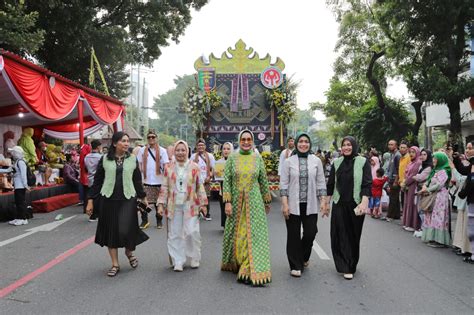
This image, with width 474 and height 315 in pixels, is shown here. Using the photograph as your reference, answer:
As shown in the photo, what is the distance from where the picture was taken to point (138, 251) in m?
6.70

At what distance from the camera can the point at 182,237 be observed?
5.67 m

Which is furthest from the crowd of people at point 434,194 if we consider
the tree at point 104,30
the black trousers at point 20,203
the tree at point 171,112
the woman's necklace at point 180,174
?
the tree at point 171,112

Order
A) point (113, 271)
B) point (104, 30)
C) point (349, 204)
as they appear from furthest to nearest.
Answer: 1. point (104, 30)
2. point (349, 204)
3. point (113, 271)

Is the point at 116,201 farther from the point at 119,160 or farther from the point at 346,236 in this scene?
the point at 346,236

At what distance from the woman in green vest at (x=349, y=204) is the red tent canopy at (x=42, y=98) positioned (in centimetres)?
606

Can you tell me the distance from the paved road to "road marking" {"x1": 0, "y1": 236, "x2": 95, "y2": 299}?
0.17ft

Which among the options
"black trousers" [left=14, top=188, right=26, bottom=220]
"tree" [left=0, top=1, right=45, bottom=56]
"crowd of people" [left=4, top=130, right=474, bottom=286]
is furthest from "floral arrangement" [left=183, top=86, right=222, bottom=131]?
"crowd of people" [left=4, top=130, right=474, bottom=286]

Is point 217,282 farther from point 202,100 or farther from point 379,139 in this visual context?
point 379,139

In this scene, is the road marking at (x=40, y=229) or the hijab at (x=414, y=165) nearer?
the road marking at (x=40, y=229)

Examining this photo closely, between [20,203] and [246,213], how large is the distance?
6.29 m

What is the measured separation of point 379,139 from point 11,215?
18.7 meters

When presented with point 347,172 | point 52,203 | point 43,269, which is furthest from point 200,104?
point 347,172

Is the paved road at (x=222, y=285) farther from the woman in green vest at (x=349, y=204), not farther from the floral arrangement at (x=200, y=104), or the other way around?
the floral arrangement at (x=200, y=104)

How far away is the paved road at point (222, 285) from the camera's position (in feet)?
14.1
